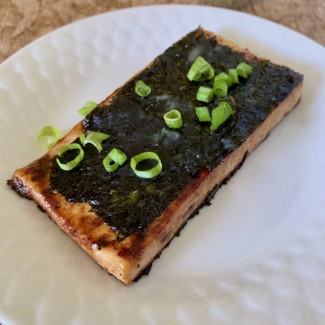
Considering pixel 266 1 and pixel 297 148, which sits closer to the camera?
pixel 297 148

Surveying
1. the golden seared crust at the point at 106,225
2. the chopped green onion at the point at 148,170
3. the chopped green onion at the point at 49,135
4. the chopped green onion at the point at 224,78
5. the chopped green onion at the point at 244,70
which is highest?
the chopped green onion at the point at 244,70

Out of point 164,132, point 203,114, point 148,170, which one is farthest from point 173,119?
point 148,170

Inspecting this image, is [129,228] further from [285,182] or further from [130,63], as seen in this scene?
[130,63]

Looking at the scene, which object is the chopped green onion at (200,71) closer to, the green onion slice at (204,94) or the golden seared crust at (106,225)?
the green onion slice at (204,94)

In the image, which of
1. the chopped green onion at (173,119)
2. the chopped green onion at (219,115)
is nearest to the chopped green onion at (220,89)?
the chopped green onion at (219,115)

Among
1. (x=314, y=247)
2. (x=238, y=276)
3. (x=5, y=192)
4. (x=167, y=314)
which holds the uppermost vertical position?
(x=314, y=247)

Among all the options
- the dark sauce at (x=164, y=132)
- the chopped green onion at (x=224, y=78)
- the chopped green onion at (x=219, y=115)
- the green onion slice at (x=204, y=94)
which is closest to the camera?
the dark sauce at (x=164, y=132)

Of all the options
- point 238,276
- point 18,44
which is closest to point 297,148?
point 238,276

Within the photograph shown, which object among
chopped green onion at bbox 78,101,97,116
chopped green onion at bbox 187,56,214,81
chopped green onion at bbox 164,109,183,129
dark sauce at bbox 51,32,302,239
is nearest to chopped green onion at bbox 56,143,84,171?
dark sauce at bbox 51,32,302,239
